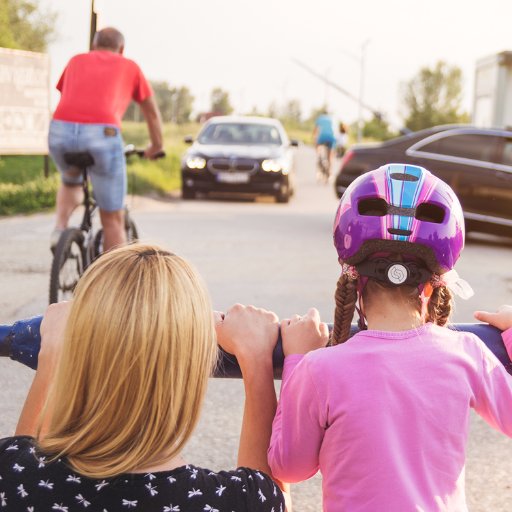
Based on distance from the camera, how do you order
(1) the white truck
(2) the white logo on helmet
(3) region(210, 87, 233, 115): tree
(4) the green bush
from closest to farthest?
(2) the white logo on helmet
(4) the green bush
(1) the white truck
(3) region(210, 87, 233, 115): tree

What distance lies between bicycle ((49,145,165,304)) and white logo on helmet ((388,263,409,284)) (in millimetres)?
4295

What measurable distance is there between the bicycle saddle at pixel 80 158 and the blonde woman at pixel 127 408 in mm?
4729

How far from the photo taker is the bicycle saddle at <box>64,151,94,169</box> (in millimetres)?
6488

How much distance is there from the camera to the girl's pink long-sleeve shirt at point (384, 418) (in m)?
1.95

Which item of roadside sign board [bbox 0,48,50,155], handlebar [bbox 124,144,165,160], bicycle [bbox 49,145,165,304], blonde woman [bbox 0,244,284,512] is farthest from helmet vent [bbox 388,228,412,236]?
roadside sign board [bbox 0,48,50,155]

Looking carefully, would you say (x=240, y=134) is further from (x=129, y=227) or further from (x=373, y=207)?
(x=373, y=207)

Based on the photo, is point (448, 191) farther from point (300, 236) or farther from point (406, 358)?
point (300, 236)

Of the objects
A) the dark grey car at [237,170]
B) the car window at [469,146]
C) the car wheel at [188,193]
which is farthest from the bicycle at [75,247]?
the car wheel at [188,193]

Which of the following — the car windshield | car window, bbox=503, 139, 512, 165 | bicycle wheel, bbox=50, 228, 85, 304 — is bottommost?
bicycle wheel, bbox=50, 228, 85, 304

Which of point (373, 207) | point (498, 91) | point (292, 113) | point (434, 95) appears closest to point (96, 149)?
point (373, 207)

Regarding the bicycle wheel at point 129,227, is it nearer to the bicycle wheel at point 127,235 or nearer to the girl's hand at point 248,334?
the bicycle wheel at point 127,235

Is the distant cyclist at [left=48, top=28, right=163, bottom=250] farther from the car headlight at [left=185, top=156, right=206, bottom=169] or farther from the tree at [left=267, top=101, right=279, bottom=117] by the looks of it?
the tree at [left=267, top=101, right=279, bottom=117]

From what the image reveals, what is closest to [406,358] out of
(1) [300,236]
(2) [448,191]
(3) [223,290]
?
(2) [448,191]

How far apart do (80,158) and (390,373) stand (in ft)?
15.7
